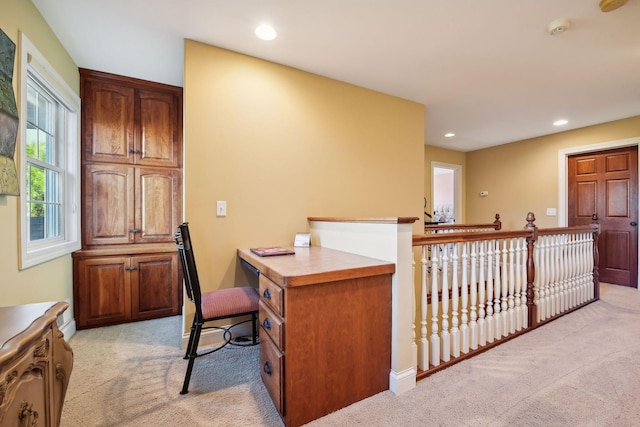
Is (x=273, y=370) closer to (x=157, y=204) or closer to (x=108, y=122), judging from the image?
(x=157, y=204)

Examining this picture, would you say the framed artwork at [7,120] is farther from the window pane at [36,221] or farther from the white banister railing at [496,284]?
the white banister railing at [496,284]

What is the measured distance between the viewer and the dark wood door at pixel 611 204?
3.85 metres

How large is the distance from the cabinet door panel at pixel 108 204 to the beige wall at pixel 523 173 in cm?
594

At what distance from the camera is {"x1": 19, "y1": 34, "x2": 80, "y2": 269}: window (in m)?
1.71

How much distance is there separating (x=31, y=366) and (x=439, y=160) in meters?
6.05

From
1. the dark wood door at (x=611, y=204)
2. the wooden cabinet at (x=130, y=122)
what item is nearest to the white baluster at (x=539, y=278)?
the dark wood door at (x=611, y=204)

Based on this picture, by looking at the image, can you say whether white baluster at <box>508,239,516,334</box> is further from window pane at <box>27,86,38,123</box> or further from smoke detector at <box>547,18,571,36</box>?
window pane at <box>27,86,38,123</box>

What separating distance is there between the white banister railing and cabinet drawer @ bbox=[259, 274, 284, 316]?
86 centimetres

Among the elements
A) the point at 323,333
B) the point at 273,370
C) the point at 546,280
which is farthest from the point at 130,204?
the point at 546,280

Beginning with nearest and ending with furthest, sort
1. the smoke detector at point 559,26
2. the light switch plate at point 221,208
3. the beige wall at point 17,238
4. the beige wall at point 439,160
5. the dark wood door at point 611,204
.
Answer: the beige wall at point 17,238 → the smoke detector at point 559,26 → the light switch plate at point 221,208 → the dark wood door at point 611,204 → the beige wall at point 439,160

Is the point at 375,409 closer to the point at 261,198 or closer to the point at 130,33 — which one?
the point at 261,198

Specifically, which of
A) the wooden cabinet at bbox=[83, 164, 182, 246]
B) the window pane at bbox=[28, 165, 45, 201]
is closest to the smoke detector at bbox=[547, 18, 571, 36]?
the wooden cabinet at bbox=[83, 164, 182, 246]

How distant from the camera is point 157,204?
2777mm

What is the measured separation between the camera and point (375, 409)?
146cm
